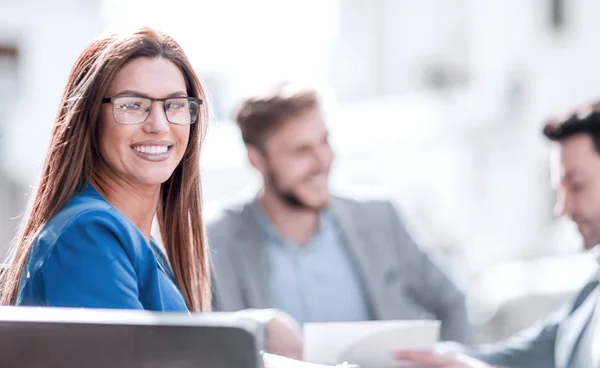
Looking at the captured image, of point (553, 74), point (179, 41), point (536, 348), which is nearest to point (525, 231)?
point (553, 74)

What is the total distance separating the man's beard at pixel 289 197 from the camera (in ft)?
11.5

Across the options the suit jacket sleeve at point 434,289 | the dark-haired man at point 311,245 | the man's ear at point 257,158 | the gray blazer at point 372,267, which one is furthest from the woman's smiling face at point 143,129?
the suit jacket sleeve at point 434,289

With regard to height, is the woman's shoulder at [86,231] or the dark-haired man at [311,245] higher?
the woman's shoulder at [86,231]

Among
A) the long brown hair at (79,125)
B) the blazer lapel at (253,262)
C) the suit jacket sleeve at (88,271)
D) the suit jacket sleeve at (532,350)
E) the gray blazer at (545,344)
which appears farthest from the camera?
the blazer lapel at (253,262)

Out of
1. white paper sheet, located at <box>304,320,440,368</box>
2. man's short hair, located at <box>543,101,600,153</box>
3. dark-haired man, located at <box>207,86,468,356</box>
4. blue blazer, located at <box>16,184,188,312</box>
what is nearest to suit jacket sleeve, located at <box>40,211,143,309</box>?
blue blazer, located at <box>16,184,188,312</box>

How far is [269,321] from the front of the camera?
267 cm

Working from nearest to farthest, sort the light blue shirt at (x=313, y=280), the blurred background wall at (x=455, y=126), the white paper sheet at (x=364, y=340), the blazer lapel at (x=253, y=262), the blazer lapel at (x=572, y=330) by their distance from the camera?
the white paper sheet at (x=364, y=340) → the blazer lapel at (x=572, y=330) → the blazer lapel at (x=253, y=262) → the light blue shirt at (x=313, y=280) → the blurred background wall at (x=455, y=126)

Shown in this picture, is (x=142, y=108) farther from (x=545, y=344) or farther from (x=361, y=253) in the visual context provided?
(x=545, y=344)

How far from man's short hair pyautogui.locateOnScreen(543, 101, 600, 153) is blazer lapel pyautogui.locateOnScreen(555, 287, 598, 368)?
1.82ft

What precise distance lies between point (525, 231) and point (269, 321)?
12.0 metres

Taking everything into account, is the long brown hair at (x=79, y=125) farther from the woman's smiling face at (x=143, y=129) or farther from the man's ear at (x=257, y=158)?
the man's ear at (x=257, y=158)

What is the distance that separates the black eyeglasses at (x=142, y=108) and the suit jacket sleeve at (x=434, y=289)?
6.00ft

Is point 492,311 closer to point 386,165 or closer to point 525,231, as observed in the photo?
point 386,165

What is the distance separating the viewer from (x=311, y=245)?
3.51 m
